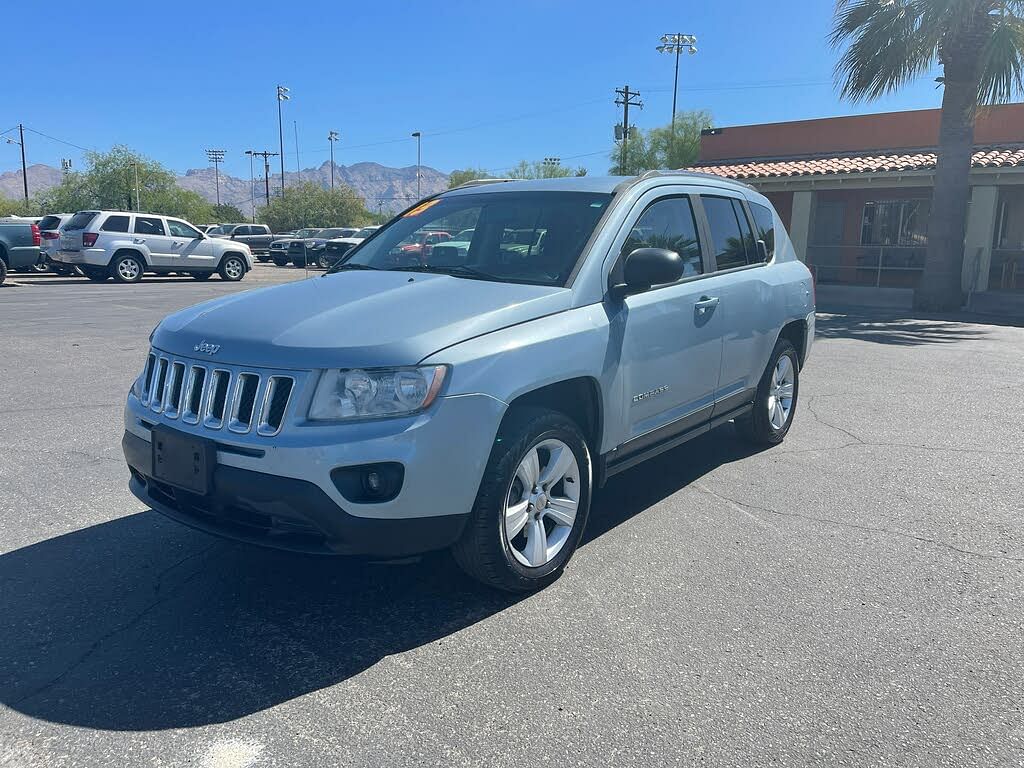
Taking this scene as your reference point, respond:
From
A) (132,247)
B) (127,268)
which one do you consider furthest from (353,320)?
(127,268)

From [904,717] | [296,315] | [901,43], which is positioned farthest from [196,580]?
[901,43]

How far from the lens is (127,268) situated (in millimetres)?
21375

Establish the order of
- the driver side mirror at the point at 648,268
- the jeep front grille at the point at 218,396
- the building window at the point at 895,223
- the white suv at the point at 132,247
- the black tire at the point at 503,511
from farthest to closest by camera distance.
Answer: the building window at the point at 895,223 → the white suv at the point at 132,247 → the driver side mirror at the point at 648,268 → the black tire at the point at 503,511 → the jeep front grille at the point at 218,396

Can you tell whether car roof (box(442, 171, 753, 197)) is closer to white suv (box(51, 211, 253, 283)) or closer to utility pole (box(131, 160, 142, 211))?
white suv (box(51, 211, 253, 283))

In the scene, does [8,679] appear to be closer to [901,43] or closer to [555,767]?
[555,767]

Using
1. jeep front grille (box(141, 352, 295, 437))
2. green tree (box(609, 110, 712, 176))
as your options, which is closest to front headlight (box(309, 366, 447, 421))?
jeep front grille (box(141, 352, 295, 437))

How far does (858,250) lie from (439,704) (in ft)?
75.6

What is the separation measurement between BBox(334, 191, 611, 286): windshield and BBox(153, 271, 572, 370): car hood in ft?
0.83

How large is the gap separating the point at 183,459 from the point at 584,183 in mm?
2538

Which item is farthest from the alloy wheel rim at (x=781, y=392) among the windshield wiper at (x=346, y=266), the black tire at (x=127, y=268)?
the black tire at (x=127, y=268)

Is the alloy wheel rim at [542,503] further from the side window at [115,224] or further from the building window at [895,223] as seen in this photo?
the building window at [895,223]

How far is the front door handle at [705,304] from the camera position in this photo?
4555 millimetres

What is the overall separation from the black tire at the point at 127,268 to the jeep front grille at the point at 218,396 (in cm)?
1983

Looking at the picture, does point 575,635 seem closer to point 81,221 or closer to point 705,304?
point 705,304
